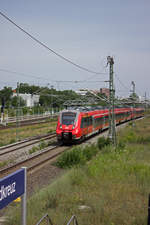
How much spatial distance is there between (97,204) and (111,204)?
0.43 m

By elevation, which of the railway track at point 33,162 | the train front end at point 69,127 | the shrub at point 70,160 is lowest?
the railway track at point 33,162

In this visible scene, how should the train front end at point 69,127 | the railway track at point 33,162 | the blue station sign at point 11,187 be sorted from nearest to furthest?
the blue station sign at point 11,187
the railway track at point 33,162
the train front end at point 69,127

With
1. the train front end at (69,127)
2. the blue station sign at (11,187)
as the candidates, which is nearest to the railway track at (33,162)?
the train front end at (69,127)

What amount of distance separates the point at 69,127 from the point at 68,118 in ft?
2.58

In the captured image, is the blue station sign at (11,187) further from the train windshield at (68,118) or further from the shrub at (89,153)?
the train windshield at (68,118)

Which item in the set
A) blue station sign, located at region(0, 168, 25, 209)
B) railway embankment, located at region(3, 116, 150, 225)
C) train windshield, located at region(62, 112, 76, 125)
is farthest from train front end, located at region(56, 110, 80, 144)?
blue station sign, located at region(0, 168, 25, 209)

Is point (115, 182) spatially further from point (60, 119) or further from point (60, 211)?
point (60, 119)

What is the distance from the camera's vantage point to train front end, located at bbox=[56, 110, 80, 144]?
20484 millimetres

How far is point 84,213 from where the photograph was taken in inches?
282

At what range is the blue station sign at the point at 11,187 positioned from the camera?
327cm

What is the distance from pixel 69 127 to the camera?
20516 millimetres

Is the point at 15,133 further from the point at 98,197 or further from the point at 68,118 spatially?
the point at 98,197

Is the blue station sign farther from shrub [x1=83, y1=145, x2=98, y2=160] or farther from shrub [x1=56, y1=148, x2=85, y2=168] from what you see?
shrub [x1=83, y1=145, x2=98, y2=160]

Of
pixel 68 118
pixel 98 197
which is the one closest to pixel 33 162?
pixel 68 118
